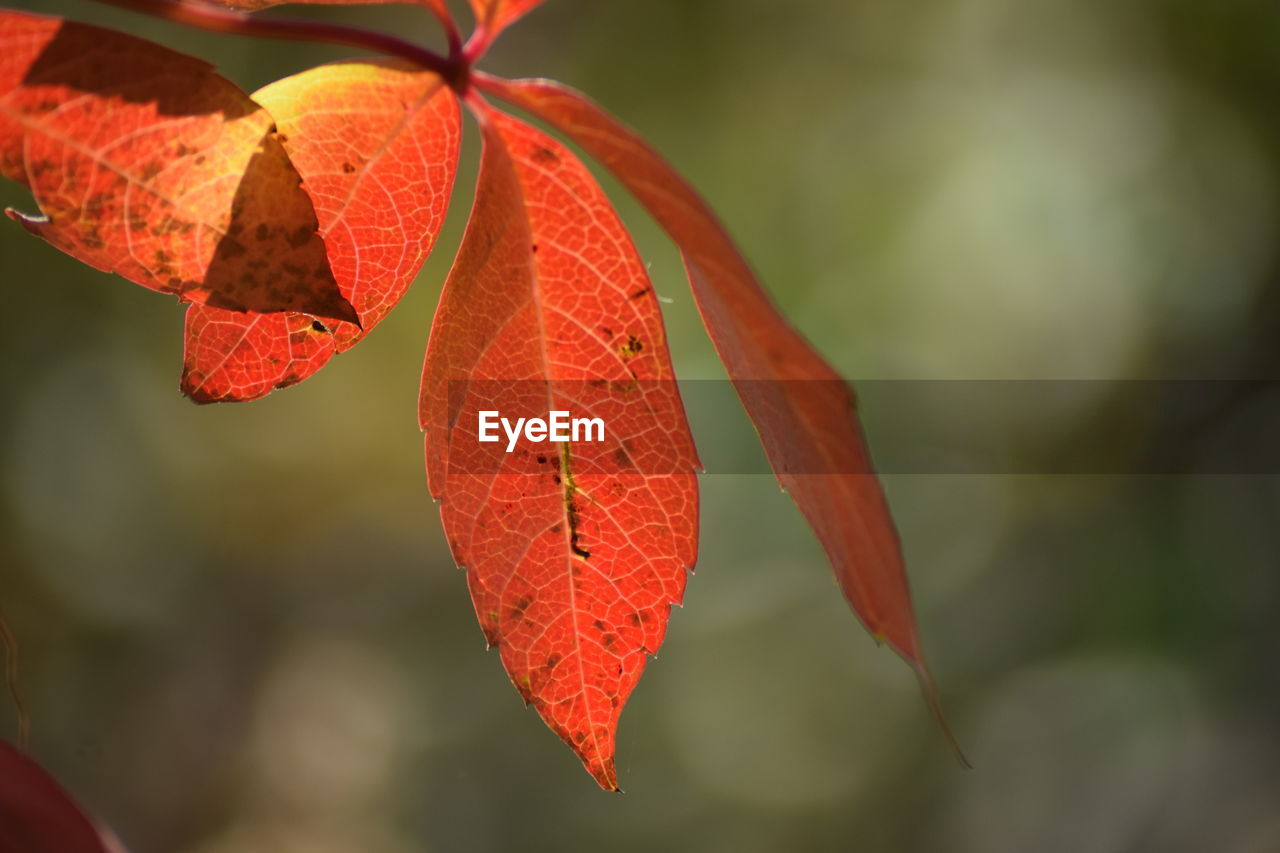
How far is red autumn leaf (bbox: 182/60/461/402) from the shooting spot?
38 cm

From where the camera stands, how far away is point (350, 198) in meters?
0.40

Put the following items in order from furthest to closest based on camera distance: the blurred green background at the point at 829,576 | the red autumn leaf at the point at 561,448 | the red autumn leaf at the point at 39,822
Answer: the blurred green background at the point at 829,576 < the red autumn leaf at the point at 561,448 < the red autumn leaf at the point at 39,822

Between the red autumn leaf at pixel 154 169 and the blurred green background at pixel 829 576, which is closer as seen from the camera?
the red autumn leaf at pixel 154 169

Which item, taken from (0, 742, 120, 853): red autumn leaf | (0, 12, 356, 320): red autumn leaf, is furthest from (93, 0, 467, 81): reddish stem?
(0, 742, 120, 853): red autumn leaf

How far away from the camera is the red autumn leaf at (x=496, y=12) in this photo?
388 mm

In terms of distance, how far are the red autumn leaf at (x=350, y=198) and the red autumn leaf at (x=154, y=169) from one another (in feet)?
0.17

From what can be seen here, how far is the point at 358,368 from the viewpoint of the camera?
3660 mm

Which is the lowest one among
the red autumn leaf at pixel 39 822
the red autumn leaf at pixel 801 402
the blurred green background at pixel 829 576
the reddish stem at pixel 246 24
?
the blurred green background at pixel 829 576

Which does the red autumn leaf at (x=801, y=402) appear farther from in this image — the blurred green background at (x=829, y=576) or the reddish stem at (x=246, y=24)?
the blurred green background at (x=829, y=576)

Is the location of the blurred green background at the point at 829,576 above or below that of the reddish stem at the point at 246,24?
below

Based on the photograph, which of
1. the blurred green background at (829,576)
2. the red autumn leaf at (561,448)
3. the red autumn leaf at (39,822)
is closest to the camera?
the red autumn leaf at (39,822)

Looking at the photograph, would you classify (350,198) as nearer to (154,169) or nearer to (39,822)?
(154,169)

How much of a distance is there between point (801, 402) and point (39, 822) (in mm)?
270

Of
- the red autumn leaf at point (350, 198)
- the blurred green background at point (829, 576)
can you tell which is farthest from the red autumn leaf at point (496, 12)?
the blurred green background at point (829, 576)
